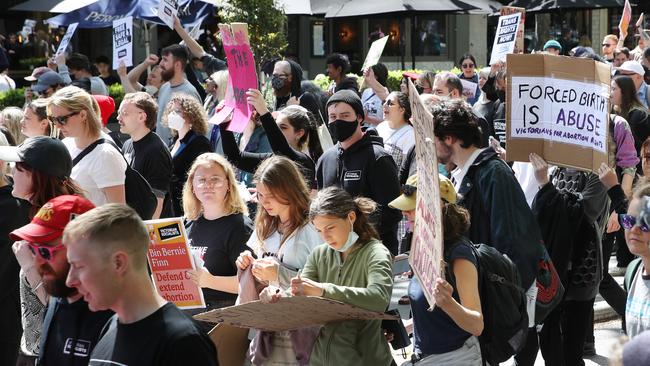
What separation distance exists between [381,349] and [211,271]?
1086mm

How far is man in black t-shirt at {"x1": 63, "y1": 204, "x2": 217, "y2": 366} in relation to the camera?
3.13m

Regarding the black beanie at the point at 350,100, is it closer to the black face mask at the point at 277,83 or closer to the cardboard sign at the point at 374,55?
the black face mask at the point at 277,83

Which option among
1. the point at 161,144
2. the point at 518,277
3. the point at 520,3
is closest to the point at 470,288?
the point at 518,277

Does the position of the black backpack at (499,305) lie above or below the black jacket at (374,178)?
below

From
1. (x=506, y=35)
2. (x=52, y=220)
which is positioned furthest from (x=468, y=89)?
(x=52, y=220)

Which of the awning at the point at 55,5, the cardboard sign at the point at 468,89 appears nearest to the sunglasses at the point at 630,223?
the cardboard sign at the point at 468,89

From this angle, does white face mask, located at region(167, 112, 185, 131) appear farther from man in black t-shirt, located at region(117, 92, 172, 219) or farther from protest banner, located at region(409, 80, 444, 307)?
protest banner, located at region(409, 80, 444, 307)

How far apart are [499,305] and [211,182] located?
1.77 meters

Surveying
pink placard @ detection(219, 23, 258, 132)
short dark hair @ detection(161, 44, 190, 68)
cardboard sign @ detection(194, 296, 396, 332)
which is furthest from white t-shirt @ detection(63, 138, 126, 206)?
short dark hair @ detection(161, 44, 190, 68)

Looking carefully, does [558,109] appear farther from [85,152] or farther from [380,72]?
[380,72]

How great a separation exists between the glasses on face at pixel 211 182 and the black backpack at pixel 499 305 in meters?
1.57

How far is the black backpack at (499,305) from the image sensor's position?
15.2ft

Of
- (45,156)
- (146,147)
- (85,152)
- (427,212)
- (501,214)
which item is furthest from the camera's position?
(146,147)

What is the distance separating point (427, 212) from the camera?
4.26 metres
